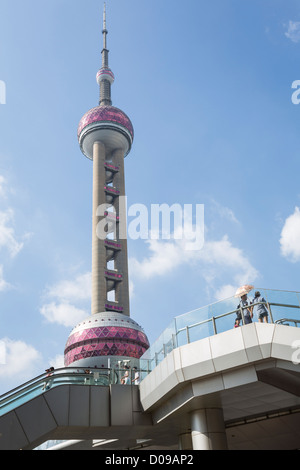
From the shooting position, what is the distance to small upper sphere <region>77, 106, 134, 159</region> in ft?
236

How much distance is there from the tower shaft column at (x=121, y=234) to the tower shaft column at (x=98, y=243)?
2.33 m

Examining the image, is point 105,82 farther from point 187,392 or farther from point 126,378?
point 187,392

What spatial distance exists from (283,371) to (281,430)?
8658mm

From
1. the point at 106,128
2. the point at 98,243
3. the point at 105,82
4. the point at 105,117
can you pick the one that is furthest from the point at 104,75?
the point at 98,243

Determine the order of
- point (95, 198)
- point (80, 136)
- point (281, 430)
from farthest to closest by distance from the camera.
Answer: point (80, 136) < point (95, 198) < point (281, 430)

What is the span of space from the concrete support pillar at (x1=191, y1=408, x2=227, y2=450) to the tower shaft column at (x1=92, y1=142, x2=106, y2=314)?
41880mm

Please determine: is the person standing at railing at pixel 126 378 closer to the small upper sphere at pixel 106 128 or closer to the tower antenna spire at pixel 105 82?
the small upper sphere at pixel 106 128

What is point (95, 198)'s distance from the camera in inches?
2623

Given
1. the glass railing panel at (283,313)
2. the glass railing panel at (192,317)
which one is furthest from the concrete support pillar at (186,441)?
the glass railing panel at (283,313)

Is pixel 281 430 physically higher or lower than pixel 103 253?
lower
